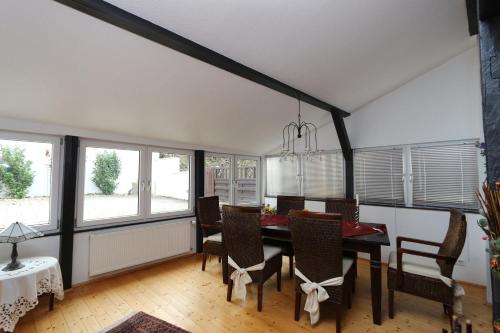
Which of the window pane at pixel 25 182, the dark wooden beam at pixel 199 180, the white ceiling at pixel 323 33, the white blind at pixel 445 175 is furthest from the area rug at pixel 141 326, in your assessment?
the white blind at pixel 445 175

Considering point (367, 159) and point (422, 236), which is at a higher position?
point (367, 159)

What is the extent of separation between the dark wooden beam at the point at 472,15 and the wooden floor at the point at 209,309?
2891 millimetres

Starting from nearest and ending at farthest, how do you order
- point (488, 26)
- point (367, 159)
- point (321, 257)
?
point (488, 26) < point (321, 257) < point (367, 159)

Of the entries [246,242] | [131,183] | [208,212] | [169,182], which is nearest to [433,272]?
[246,242]

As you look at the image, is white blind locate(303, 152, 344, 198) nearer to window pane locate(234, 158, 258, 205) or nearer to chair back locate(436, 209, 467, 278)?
window pane locate(234, 158, 258, 205)

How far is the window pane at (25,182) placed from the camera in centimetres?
256

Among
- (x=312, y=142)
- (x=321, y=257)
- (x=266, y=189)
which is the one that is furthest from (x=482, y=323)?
(x=266, y=189)

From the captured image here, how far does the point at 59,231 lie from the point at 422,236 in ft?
15.4

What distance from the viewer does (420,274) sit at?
223cm

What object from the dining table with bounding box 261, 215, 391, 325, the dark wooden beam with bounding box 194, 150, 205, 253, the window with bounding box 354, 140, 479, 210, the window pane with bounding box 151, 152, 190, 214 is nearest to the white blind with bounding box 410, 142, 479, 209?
the window with bounding box 354, 140, 479, 210

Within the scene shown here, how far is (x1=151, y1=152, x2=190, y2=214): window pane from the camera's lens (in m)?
3.81

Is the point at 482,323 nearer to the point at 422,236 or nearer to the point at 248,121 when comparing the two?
the point at 422,236

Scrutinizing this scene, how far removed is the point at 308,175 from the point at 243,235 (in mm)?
2646

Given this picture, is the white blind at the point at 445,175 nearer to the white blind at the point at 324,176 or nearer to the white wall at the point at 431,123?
the white wall at the point at 431,123
